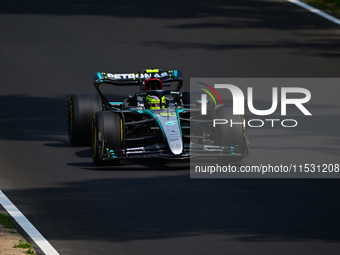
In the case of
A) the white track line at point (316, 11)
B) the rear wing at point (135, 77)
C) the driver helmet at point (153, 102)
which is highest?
the white track line at point (316, 11)

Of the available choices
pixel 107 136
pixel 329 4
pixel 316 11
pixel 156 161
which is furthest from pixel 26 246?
pixel 329 4

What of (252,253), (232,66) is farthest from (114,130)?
(232,66)

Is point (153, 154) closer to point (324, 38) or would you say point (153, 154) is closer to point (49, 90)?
A: point (49, 90)

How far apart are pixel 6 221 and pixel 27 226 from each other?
282 millimetres

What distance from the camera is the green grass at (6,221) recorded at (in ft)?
31.8

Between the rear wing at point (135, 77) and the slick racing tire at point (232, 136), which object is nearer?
the slick racing tire at point (232, 136)

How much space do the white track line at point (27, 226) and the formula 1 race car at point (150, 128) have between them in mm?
2085

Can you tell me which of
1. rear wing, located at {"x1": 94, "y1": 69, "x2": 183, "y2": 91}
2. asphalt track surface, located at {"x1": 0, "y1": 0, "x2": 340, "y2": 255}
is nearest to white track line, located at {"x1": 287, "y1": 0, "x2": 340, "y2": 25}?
asphalt track surface, located at {"x1": 0, "y1": 0, "x2": 340, "y2": 255}

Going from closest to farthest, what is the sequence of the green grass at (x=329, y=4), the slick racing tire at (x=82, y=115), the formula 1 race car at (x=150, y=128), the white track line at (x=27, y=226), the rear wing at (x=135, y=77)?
the white track line at (x=27, y=226) < the formula 1 race car at (x=150, y=128) < the slick racing tire at (x=82, y=115) < the rear wing at (x=135, y=77) < the green grass at (x=329, y=4)

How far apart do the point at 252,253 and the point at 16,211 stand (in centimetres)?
340

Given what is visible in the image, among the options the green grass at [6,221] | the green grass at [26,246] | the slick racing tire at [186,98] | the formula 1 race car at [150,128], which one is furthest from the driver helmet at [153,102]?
the green grass at [26,246]

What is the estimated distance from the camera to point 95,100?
14438 millimetres

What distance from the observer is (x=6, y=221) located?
986 cm

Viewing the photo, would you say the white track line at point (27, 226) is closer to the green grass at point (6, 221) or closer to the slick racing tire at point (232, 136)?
A: the green grass at point (6, 221)
